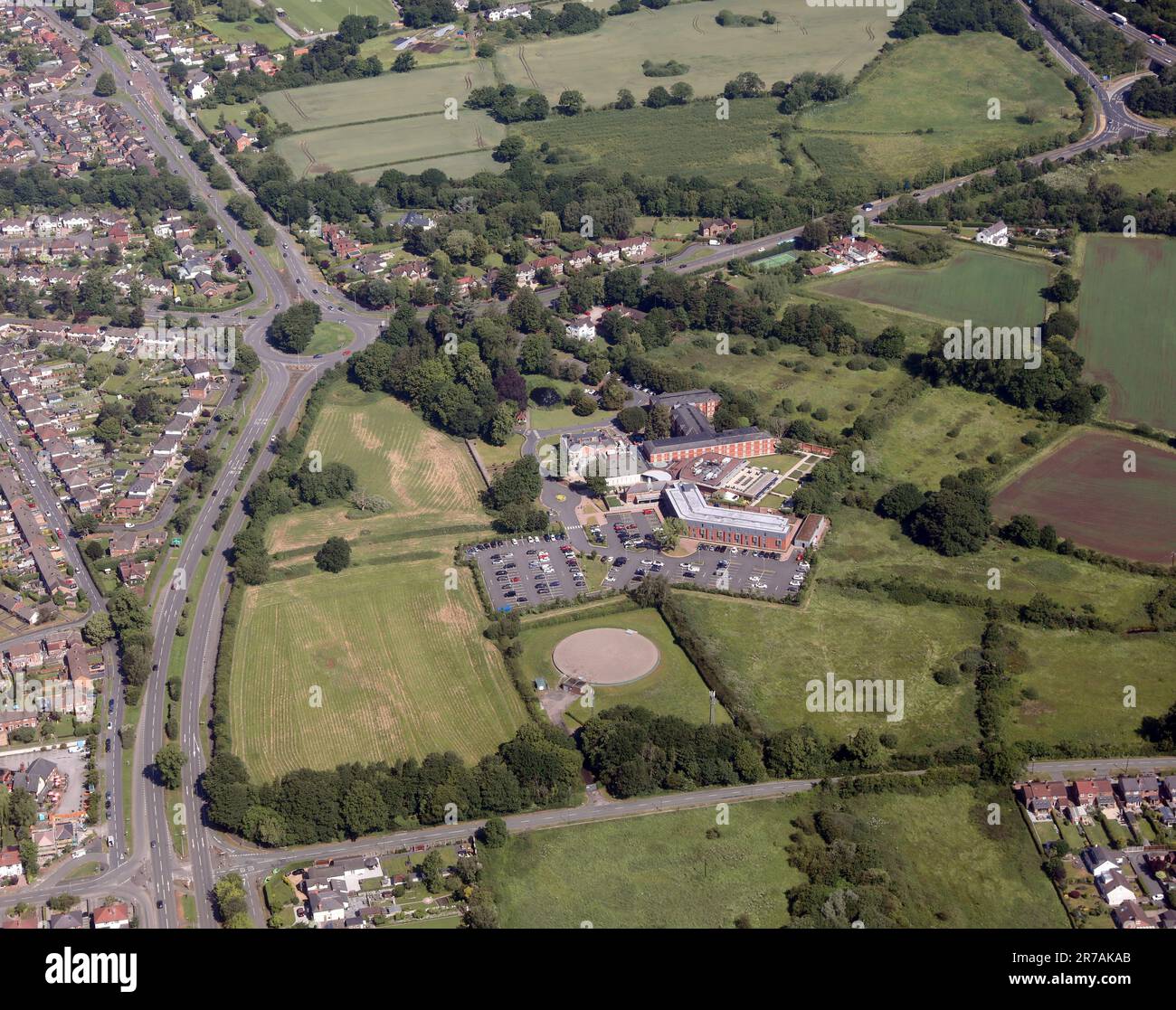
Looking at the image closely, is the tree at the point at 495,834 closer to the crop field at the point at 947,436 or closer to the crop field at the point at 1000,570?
the crop field at the point at 1000,570

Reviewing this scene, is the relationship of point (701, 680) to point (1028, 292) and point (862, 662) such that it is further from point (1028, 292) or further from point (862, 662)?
point (1028, 292)

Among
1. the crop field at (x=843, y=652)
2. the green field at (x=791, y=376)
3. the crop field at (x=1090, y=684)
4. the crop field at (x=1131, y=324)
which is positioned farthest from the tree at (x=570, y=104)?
the crop field at (x=1090, y=684)

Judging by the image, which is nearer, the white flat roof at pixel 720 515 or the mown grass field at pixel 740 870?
the mown grass field at pixel 740 870

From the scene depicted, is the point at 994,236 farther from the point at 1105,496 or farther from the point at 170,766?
the point at 170,766

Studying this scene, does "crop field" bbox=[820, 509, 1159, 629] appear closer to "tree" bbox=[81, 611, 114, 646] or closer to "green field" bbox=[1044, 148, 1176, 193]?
"tree" bbox=[81, 611, 114, 646]

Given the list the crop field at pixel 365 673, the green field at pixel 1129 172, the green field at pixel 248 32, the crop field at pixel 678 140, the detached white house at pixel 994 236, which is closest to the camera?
the crop field at pixel 365 673

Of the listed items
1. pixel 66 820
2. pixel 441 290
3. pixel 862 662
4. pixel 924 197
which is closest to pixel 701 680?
pixel 862 662

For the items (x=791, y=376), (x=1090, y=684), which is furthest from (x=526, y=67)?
(x=1090, y=684)

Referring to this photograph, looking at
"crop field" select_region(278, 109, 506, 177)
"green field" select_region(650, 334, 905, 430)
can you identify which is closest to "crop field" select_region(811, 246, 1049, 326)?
"green field" select_region(650, 334, 905, 430)
